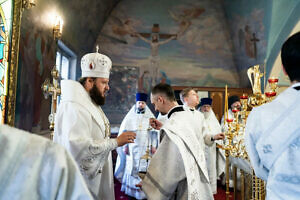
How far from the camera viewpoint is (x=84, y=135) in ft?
6.29

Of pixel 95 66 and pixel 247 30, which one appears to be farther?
pixel 247 30

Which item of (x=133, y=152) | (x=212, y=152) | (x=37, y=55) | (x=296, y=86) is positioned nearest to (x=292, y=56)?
(x=296, y=86)

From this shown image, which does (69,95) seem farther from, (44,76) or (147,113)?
(147,113)

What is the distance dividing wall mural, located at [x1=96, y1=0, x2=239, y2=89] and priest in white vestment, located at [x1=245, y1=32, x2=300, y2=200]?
335 inches

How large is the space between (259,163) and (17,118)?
9.83ft

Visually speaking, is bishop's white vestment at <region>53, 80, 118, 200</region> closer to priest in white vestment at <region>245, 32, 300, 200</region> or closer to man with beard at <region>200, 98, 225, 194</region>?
priest in white vestment at <region>245, 32, 300, 200</region>

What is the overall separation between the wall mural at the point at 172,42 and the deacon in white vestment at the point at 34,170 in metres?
9.13

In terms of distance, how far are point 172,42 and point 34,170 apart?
32.3ft

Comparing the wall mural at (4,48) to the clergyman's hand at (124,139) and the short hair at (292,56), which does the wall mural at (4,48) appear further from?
the short hair at (292,56)

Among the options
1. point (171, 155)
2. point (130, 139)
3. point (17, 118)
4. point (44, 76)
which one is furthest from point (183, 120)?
point (44, 76)

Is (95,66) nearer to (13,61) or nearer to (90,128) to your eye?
(90,128)

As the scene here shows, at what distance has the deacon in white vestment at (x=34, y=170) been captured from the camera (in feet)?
1.83

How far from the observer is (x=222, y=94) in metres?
9.08

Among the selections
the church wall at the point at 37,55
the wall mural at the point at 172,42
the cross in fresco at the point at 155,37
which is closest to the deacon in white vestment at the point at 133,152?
the church wall at the point at 37,55
